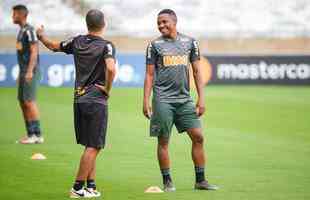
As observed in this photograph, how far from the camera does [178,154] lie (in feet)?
50.4

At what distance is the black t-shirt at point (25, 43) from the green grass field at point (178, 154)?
1.34m

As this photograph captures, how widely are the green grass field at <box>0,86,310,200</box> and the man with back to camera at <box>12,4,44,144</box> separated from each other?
39 cm

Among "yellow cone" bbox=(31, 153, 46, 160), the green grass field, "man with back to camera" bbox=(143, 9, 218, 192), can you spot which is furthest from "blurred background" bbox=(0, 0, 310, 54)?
"man with back to camera" bbox=(143, 9, 218, 192)

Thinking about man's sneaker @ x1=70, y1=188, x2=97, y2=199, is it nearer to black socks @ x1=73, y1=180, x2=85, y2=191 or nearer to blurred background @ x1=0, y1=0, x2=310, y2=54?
black socks @ x1=73, y1=180, x2=85, y2=191

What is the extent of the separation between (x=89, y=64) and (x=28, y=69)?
575 cm

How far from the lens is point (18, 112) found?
22.6 meters

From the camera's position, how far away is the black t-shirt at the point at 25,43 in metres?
16.3

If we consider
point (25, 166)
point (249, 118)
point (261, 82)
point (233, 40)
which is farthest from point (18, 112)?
point (233, 40)

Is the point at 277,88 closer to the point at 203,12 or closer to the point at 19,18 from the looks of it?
the point at 203,12

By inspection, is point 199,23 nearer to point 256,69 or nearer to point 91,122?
point 256,69

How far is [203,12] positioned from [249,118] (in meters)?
16.1

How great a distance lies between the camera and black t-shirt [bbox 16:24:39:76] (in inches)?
643

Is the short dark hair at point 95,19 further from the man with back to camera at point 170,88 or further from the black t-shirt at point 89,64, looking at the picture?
the man with back to camera at point 170,88

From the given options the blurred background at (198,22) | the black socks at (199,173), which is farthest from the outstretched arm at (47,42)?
the blurred background at (198,22)
